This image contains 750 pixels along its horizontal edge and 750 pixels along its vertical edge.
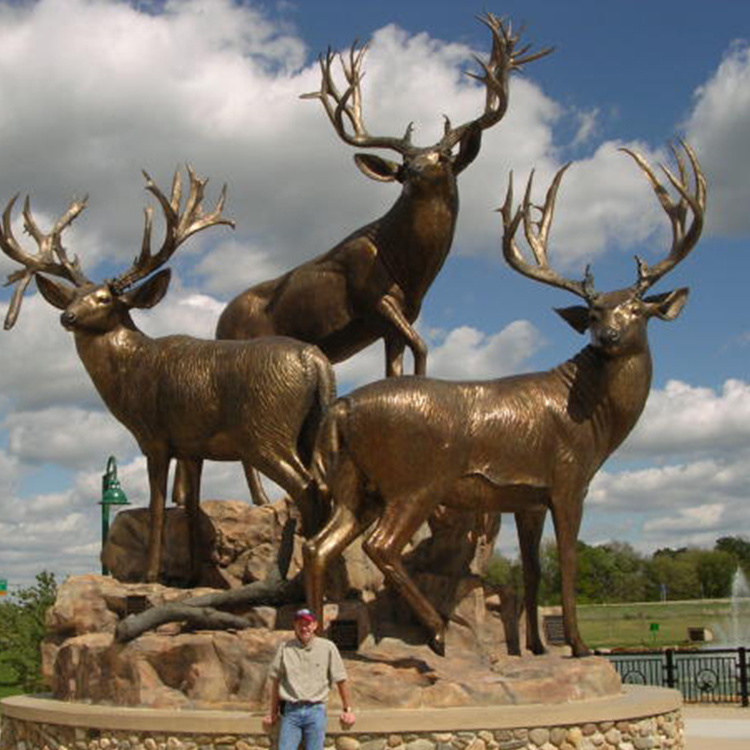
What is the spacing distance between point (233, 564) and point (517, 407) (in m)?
3.66

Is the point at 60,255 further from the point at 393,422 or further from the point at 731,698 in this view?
the point at 731,698

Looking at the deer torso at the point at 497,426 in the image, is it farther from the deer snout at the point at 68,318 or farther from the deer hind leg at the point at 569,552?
the deer snout at the point at 68,318

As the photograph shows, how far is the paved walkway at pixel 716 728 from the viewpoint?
11.7 meters

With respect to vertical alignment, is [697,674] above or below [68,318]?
below

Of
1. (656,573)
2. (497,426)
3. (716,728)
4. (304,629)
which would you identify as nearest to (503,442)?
(497,426)

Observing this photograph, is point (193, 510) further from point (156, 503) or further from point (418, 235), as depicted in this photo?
point (418, 235)

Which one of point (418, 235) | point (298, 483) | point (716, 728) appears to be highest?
point (418, 235)

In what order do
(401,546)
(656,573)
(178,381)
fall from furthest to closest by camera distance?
(656,573) → (178,381) → (401,546)

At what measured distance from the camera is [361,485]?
9.02 meters

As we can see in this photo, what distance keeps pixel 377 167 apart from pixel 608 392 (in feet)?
12.6

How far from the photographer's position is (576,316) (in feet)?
32.8

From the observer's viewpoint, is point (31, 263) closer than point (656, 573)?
Yes

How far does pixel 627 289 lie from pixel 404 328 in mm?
2717

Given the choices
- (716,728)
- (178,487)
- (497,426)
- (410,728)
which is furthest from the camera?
(716,728)
